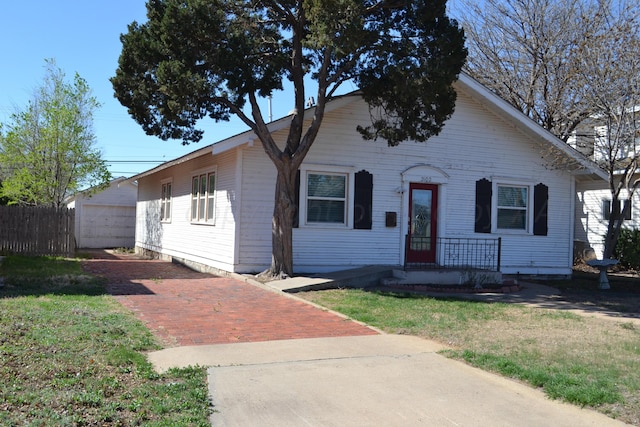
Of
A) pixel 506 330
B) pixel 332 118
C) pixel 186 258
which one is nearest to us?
pixel 506 330

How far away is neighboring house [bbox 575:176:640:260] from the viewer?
22.5 meters

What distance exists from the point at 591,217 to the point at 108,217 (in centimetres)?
2156

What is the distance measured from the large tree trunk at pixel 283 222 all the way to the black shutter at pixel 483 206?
19.2ft

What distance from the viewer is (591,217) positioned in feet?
76.0

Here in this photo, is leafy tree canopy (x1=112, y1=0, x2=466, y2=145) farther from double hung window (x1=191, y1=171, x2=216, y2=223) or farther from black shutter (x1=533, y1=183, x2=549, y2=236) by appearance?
black shutter (x1=533, y1=183, x2=549, y2=236)

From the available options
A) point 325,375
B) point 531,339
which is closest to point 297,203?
point 531,339

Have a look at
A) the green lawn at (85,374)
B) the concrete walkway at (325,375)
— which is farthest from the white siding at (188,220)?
the green lawn at (85,374)

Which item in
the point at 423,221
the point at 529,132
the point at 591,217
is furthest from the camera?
the point at 591,217

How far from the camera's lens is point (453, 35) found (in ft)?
39.7

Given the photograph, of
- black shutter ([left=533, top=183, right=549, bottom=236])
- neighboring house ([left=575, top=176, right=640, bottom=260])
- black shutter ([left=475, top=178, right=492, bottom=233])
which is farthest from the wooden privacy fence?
neighboring house ([left=575, top=176, right=640, bottom=260])

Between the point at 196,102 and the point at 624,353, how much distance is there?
935 cm

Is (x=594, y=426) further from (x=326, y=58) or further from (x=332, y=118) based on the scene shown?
(x=332, y=118)

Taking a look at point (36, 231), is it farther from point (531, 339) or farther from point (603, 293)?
point (603, 293)

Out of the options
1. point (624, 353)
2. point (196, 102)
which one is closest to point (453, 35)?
point (196, 102)
